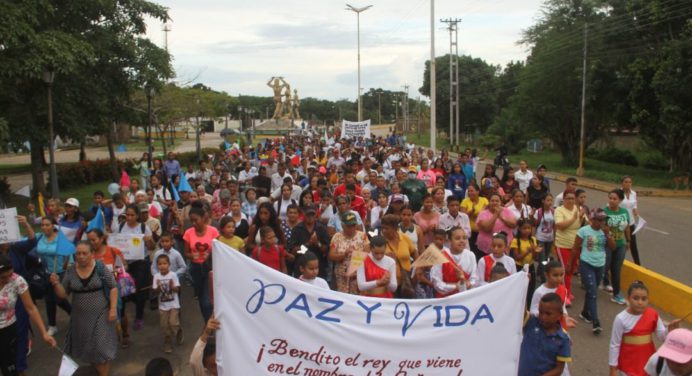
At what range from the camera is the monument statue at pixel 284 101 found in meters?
64.5

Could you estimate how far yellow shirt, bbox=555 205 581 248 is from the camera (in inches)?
304

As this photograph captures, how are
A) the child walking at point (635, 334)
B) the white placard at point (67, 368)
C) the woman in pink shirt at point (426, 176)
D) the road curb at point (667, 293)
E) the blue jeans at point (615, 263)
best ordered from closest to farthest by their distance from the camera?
1. the white placard at point (67, 368)
2. the child walking at point (635, 334)
3. the road curb at point (667, 293)
4. the blue jeans at point (615, 263)
5. the woman in pink shirt at point (426, 176)

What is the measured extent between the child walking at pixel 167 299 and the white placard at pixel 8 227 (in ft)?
4.82

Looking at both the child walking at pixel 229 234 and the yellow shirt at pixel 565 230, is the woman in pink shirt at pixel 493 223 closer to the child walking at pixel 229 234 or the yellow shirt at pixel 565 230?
the yellow shirt at pixel 565 230

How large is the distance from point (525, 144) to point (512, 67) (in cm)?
1364

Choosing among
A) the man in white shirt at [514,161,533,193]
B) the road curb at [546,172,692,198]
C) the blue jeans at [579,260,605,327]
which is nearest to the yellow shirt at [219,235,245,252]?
the blue jeans at [579,260,605,327]

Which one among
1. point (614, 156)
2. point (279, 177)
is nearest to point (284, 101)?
point (614, 156)

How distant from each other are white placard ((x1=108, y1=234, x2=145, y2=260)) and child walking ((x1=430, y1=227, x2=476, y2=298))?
361cm

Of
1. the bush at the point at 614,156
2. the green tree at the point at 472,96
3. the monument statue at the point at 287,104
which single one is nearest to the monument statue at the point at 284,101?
the monument statue at the point at 287,104

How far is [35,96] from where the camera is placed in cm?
1666

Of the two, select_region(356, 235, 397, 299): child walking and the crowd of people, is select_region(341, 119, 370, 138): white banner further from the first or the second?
select_region(356, 235, 397, 299): child walking

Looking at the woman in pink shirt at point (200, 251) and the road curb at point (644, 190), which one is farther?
the road curb at point (644, 190)

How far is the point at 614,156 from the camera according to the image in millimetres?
39250

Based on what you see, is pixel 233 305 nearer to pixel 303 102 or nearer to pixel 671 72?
pixel 671 72
